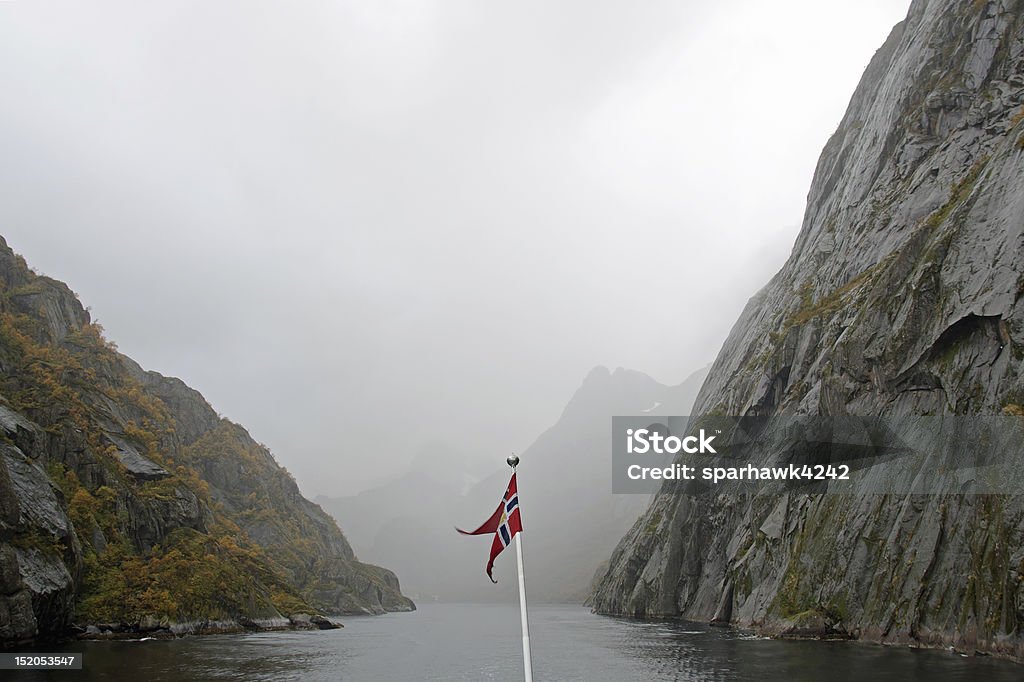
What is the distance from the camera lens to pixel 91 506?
81.5m

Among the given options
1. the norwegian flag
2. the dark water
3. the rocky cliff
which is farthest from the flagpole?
the rocky cliff

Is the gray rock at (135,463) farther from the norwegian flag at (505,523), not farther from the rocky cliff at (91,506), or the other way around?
the norwegian flag at (505,523)

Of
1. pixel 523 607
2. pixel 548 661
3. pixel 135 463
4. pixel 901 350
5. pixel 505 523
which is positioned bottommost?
pixel 548 661

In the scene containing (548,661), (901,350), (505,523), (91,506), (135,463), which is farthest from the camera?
(135,463)

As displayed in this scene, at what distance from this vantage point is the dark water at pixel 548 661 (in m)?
38.9

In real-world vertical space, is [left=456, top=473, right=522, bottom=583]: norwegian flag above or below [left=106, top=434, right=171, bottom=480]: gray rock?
below

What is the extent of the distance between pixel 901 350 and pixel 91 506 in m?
91.4

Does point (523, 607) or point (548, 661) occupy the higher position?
point (523, 607)

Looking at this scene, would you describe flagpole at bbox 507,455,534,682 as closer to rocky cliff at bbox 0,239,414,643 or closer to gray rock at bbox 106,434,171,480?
rocky cliff at bbox 0,239,414,643

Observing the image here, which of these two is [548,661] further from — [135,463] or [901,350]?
[135,463]

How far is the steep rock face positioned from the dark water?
586cm

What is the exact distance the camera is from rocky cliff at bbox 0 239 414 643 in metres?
59.1

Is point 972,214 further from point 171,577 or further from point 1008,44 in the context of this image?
point 171,577

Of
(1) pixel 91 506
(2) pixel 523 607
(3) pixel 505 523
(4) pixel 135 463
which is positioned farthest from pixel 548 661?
(4) pixel 135 463
